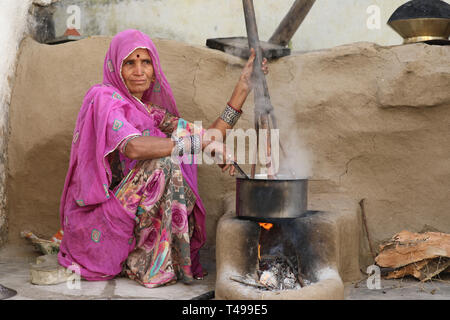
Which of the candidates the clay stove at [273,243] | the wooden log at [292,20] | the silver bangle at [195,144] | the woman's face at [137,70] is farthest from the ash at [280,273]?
the wooden log at [292,20]

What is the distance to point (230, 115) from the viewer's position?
3844 mm

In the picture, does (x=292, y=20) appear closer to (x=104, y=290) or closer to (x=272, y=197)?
(x=272, y=197)

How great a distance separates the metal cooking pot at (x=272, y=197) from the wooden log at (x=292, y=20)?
1.54 meters

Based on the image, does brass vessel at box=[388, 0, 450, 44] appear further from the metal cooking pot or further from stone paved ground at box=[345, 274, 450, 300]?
the metal cooking pot

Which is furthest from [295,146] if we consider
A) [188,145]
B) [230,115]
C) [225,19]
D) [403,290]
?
[225,19]

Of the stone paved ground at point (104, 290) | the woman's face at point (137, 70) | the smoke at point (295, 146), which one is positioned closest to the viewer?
the stone paved ground at point (104, 290)

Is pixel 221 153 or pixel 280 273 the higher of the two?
pixel 221 153

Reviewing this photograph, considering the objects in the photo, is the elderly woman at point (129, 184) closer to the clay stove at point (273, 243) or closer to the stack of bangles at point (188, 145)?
the stack of bangles at point (188, 145)

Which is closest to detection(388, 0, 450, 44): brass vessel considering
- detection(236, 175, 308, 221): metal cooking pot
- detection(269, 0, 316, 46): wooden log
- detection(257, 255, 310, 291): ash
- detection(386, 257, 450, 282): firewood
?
detection(269, 0, 316, 46): wooden log

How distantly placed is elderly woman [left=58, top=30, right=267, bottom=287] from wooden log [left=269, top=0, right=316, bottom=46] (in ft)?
2.96

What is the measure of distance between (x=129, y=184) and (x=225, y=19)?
2612 millimetres

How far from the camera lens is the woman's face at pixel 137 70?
12.4ft

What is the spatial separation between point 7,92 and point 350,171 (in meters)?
2.37

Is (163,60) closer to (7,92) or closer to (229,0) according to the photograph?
(7,92)
